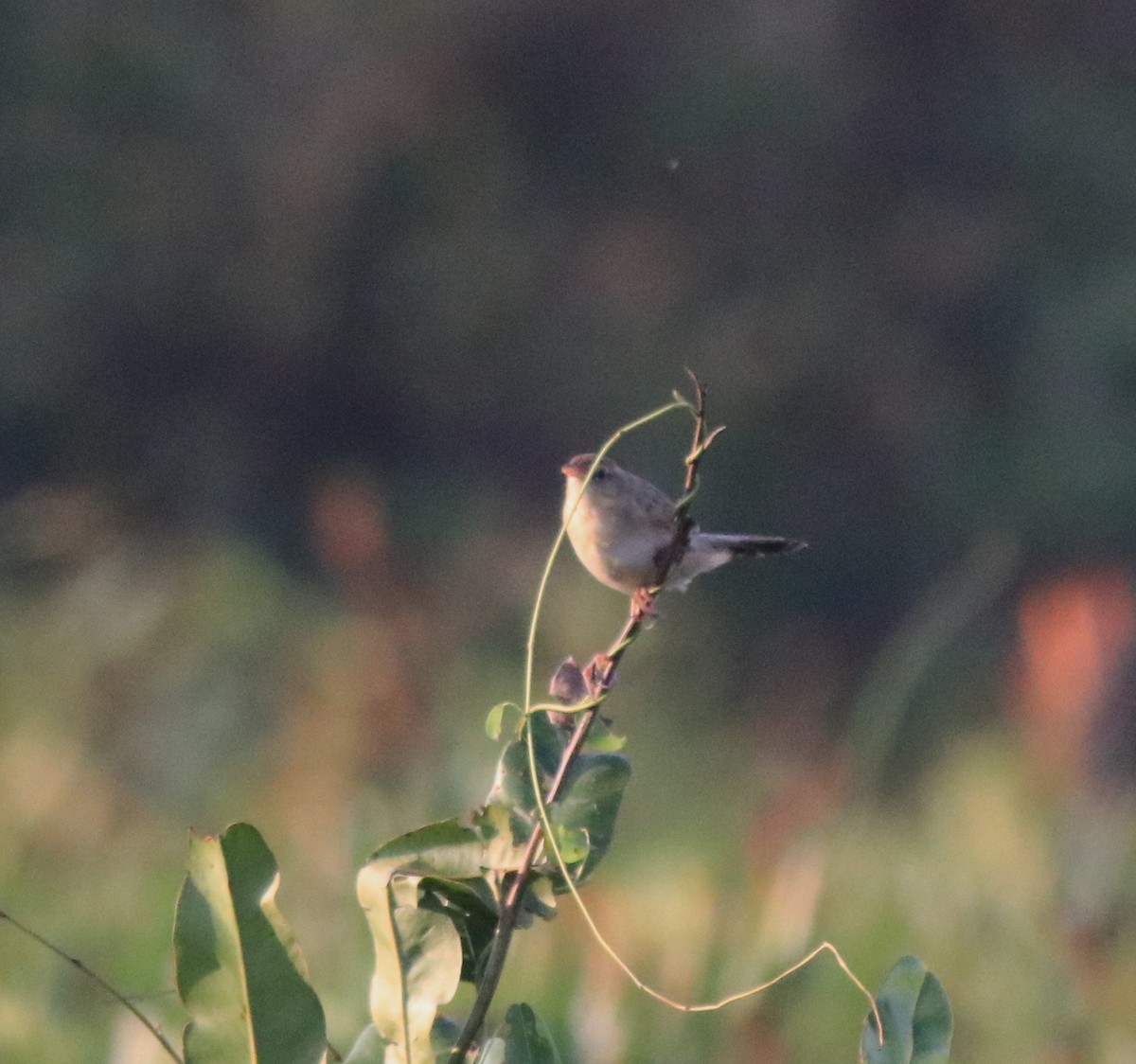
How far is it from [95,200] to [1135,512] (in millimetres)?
6977

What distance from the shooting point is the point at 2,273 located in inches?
506

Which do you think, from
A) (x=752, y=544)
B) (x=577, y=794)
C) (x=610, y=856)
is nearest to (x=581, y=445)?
(x=610, y=856)

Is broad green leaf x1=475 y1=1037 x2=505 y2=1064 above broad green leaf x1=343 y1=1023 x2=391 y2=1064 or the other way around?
the other way around

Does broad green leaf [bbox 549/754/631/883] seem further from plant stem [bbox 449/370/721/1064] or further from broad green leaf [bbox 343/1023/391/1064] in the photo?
broad green leaf [bbox 343/1023/391/1064]

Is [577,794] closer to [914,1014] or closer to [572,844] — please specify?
[572,844]

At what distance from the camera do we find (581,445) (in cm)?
1268

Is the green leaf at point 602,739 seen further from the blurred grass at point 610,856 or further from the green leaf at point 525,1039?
the blurred grass at point 610,856

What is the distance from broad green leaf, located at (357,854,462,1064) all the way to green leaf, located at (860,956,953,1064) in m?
0.31

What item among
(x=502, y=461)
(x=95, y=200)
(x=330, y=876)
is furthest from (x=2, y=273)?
(x=330, y=876)

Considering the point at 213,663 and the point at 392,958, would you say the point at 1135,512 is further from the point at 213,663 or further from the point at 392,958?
the point at 392,958

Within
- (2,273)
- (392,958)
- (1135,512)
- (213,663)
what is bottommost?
(392,958)

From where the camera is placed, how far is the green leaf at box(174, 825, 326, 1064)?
1.34 m

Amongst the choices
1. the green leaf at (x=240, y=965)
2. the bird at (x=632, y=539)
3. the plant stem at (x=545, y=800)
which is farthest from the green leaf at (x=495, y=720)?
the bird at (x=632, y=539)

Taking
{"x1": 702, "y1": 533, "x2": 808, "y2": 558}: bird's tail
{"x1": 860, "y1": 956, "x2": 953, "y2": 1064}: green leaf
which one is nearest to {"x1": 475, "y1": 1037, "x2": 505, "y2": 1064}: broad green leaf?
{"x1": 860, "y1": 956, "x2": 953, "y2": 1064}: green leaf
